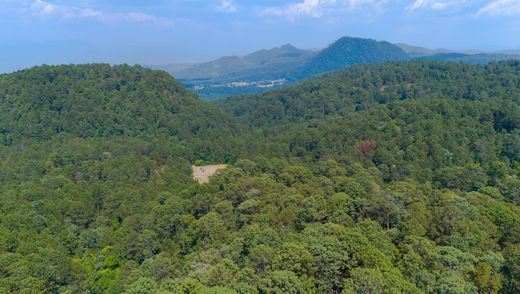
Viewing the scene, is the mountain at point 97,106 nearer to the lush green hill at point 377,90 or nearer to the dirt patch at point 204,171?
the dirt patch at point 204,171

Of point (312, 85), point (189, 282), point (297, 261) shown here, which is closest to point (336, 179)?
point (297, 261)

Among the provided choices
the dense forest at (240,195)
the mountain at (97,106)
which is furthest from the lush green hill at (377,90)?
the mountain at (97,106)

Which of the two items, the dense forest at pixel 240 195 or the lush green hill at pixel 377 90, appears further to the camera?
the lush green hill at pixel 377 90

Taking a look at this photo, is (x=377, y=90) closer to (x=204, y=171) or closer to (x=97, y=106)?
(x=204, y=171)

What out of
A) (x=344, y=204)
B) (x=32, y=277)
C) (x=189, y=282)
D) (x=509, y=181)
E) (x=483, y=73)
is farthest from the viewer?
(x=483, y=73)

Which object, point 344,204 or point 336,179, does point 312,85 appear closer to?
→ point 336,179

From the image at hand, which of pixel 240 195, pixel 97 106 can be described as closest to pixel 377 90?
pixel 97 106

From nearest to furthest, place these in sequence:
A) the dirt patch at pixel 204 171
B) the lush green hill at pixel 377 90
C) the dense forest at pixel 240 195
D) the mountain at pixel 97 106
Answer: the dense forest at pixel 240 195, the dirt patch at pixel 204 171, the mountain at pixel 97 106, the lush green hill at pixel 377 90

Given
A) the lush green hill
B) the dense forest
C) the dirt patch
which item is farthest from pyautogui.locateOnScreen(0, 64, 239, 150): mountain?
the lush green hill
